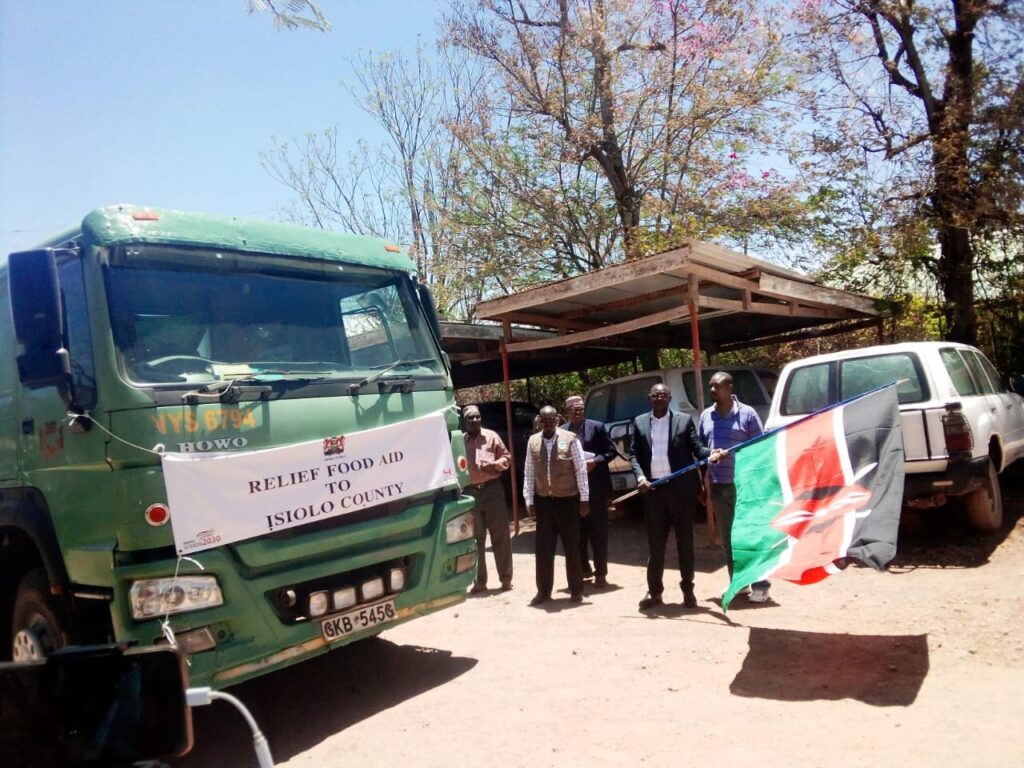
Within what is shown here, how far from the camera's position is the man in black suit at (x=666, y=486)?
21.1ft

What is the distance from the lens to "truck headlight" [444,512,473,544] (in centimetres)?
531

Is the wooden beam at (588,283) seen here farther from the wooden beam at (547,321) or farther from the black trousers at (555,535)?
the black trousers at (555,535)

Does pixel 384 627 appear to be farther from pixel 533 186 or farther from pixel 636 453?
pixel 533 186

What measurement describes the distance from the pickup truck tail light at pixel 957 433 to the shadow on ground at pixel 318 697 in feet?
14.2

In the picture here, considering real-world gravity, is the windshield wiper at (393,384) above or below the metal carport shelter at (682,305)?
below

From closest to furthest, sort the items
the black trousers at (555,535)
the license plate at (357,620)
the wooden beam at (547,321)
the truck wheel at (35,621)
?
the truck wheel at (35,621) < the license plate at (357,620) < the black trousers at (555,535) < the wooden beam at (547,321)

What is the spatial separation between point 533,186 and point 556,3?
3025 millimetres

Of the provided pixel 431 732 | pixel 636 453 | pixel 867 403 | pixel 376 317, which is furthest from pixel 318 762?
pixel 867 403

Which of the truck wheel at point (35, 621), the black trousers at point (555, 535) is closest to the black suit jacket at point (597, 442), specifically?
the black trousers at point (555, 535)

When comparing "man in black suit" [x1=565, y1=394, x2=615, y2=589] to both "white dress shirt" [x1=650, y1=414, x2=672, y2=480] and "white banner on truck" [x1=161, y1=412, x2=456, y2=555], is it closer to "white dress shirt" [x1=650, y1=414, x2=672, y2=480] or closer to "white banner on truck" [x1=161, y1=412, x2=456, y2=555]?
"white dress shirt" [x1=650, y1=414, x2=672, y2=480]

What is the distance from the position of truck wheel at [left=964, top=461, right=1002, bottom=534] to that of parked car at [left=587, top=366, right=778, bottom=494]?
2988mm

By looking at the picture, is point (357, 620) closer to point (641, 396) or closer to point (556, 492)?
point (556, 492)

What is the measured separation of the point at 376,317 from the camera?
547 cm

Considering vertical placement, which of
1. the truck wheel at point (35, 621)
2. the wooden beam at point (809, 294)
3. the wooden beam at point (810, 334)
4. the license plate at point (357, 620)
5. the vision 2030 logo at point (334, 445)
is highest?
the wooden beam at point (809, 294)
